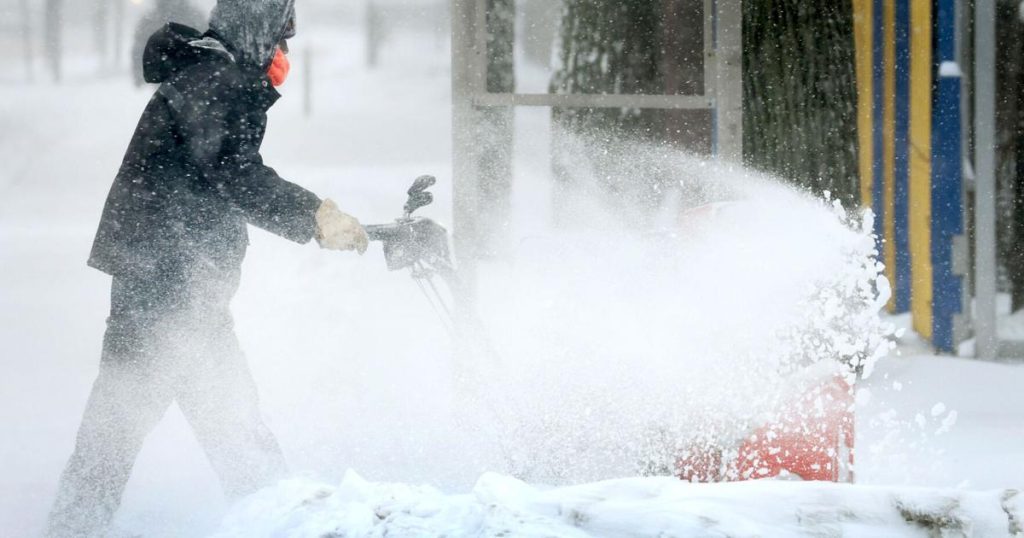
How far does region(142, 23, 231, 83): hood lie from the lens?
125 inches

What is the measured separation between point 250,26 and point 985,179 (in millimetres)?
3848

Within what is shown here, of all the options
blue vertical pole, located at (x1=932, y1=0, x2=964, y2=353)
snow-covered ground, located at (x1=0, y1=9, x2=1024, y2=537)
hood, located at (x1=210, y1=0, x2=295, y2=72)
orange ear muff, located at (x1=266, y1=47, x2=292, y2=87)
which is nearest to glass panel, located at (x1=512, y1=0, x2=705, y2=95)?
snow-covered ground, located at (x1=0, y1=9, x2=1024, y2=537)

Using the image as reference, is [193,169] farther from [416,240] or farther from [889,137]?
[889,137]

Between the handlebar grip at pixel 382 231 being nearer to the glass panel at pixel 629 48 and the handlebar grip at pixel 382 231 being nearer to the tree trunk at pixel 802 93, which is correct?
the tree trunk at pixel 802 93

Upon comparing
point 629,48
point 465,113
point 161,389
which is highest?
point 629,48

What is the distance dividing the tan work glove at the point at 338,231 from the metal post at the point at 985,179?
142 inches

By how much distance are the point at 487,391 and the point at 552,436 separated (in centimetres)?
29

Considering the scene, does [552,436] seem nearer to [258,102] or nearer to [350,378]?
[258,102]

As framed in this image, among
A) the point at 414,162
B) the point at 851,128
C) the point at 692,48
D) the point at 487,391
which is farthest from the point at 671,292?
the point at 414,162

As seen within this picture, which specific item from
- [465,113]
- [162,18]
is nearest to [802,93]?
[465,113]

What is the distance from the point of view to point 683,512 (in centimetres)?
245

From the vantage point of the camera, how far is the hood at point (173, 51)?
3.19 meters

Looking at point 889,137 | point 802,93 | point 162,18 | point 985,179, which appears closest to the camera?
point 802,93

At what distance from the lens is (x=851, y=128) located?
205 inches
